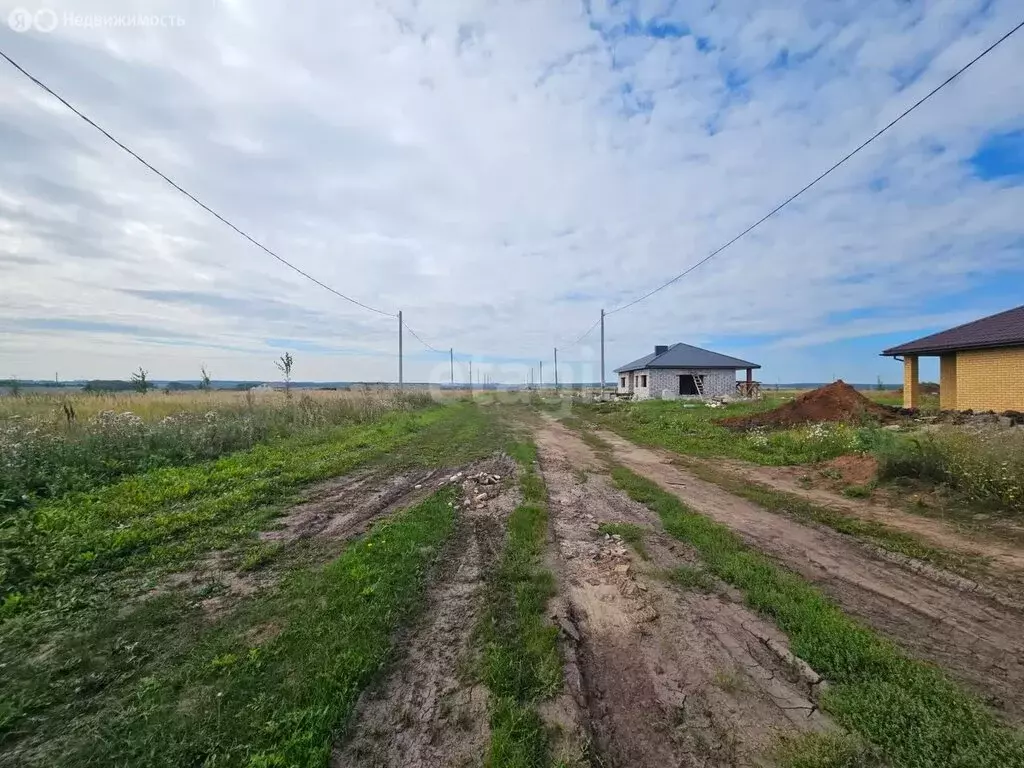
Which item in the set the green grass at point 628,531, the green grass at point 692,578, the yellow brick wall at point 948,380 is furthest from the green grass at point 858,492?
the yellow brick wall at point 948,380

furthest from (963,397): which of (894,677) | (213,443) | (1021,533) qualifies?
(213,443)

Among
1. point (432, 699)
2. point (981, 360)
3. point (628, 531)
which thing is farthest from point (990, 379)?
point (432, 699)

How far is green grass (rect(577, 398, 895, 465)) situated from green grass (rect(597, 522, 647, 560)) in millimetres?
5556

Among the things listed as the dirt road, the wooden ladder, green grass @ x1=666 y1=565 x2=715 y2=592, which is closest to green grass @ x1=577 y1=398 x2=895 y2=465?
the dirt road

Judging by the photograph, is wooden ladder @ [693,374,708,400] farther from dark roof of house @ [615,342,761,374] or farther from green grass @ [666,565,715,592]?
green grass @ [666,565,715,592]

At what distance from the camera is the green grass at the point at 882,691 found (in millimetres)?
2193

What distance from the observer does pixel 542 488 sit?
24.8ft

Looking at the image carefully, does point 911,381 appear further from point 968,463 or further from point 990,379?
point 968,463

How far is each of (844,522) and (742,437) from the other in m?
7.92

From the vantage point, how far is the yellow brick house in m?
13.5

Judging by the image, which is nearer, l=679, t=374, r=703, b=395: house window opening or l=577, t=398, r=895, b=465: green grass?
l=577, t=398, r=895, b=465: green grass

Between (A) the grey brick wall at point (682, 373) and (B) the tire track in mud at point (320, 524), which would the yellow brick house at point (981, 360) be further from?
(B) the tire track in mud at point (320, 524)

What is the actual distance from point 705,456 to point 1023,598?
7.37m

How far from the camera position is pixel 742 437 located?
1341cm
